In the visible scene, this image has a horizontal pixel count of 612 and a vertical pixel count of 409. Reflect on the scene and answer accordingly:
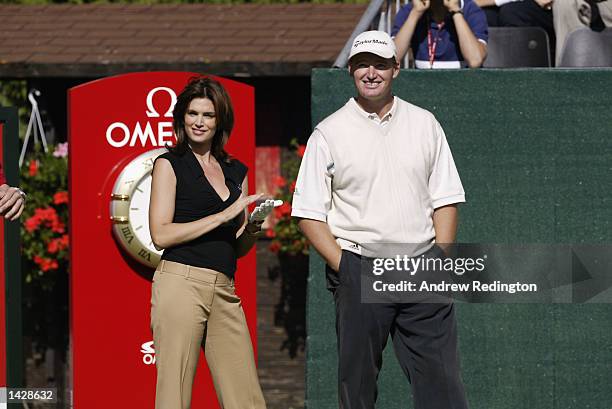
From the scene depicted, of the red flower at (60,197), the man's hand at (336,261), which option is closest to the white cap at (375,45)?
the man's hand at (336,261)

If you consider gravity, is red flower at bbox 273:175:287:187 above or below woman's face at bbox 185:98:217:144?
above

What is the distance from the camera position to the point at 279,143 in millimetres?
9984

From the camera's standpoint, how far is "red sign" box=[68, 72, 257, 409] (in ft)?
22.0

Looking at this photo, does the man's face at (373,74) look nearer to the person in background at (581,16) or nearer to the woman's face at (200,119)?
the woman's face at (200,119)

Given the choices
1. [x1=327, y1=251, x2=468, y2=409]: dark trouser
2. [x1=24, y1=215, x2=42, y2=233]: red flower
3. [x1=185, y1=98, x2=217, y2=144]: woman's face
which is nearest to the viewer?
[x1=327, y1=251, x2=468, y2=409]: dark trouser

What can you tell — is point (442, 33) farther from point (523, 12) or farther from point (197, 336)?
point (197, 336)

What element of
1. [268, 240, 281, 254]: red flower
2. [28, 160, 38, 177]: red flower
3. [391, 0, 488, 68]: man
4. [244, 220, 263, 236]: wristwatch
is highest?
[391, 0, 488, 68]: man

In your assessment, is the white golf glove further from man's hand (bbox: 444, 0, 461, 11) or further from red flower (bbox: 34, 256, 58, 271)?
red flower (bbox: 34, 256, 58, 271)

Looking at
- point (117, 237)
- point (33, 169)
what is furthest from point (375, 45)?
point (33, 169)

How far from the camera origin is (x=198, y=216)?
5.77 metres

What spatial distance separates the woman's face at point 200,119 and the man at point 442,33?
1724 mm

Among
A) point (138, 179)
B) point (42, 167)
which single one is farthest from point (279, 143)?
point (138, 179)

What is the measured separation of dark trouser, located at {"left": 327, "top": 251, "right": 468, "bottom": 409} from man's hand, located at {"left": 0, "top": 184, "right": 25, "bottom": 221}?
4.34ft

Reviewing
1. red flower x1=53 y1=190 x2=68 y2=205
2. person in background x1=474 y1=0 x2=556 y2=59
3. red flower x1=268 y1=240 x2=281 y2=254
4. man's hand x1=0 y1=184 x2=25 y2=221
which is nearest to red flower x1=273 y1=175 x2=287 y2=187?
red flower x1=268 y1=240 x2=281 y2=254
